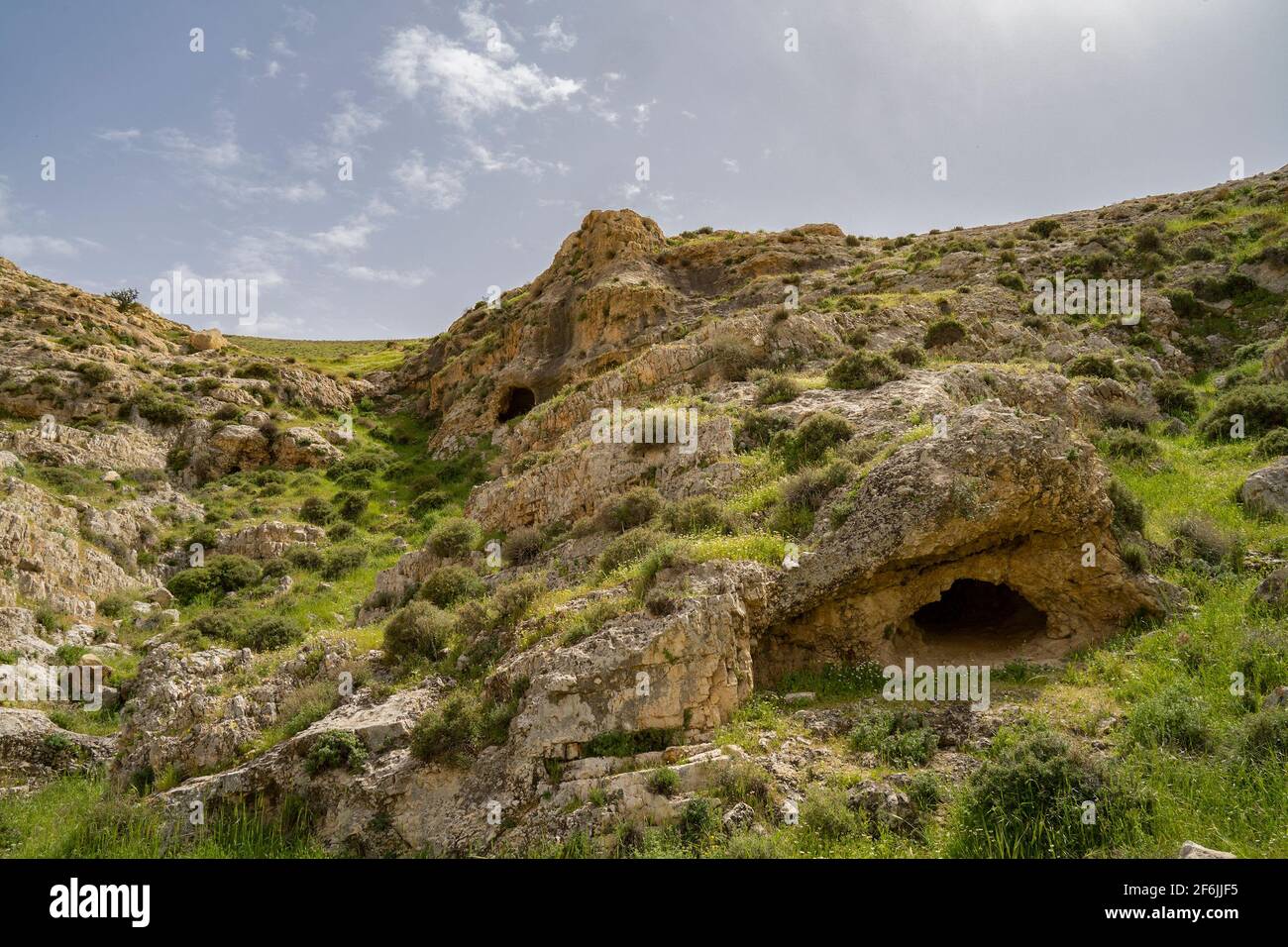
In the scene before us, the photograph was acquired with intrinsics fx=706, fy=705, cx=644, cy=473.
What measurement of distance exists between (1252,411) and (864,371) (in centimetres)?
1113

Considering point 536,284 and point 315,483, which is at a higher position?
point 536,284

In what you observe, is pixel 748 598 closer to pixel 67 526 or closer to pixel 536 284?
pixel 67 526

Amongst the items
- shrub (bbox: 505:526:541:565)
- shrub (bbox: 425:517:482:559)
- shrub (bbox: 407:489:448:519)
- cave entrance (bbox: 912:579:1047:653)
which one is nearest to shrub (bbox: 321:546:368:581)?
shrub (bbox: 407:489:448:519)

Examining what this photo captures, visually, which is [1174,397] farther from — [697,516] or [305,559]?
[305,559]

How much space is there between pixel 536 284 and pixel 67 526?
3457 cm

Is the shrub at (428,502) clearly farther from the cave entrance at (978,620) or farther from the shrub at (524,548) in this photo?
the cave entrance at (978,620)

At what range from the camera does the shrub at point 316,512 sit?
37.6 m

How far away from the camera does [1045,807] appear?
7.79 meters

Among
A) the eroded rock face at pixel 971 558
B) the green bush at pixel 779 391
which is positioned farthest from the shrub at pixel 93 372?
the eroded rock face at pixel 971 558

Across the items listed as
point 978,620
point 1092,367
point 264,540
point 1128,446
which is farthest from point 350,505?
point 1092,367

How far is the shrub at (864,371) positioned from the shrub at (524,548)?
1066 centimetres

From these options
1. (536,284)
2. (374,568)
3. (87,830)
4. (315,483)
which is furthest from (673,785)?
(536,284)

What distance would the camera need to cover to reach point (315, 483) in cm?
4228
